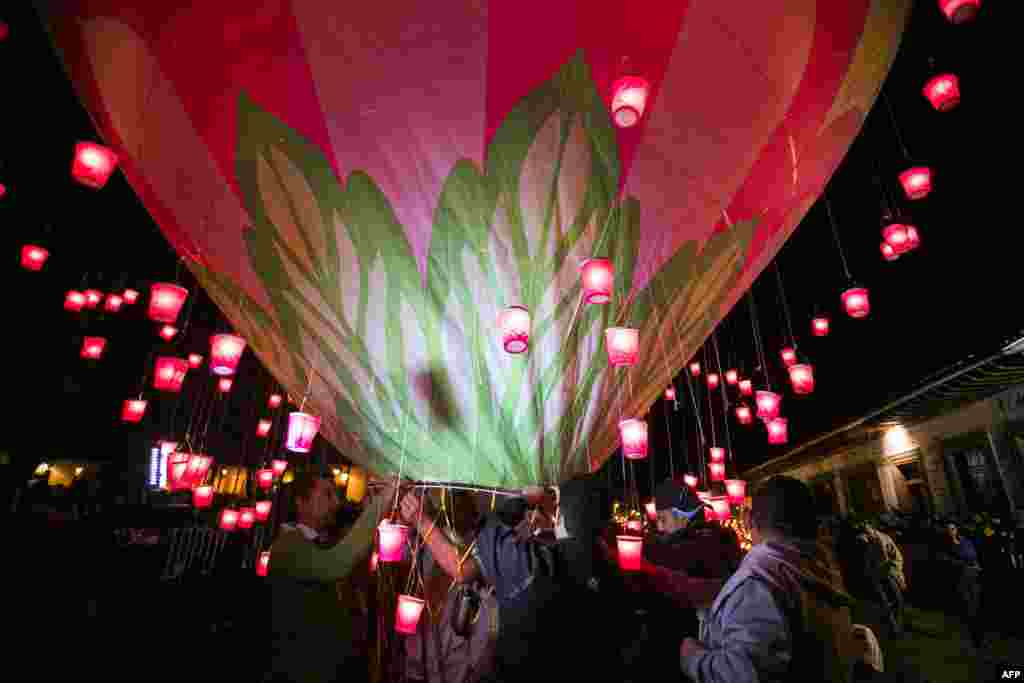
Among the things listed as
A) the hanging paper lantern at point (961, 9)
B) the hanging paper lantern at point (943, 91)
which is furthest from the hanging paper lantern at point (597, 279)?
the hanging paper lantern at point (943, 91)

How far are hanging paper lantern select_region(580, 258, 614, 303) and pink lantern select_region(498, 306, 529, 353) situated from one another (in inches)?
24.0

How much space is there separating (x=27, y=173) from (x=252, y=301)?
14218mm

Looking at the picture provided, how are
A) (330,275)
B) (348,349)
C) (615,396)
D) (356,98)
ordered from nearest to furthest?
(356,98) → (330,275) → (348,349) → (615,396)

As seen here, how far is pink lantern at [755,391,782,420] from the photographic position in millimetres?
10000

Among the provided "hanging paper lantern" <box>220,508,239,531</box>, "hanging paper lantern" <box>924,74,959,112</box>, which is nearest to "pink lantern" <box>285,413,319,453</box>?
"hanging paper lantern" <box>220,508,239,531</box>

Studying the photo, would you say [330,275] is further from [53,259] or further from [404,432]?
[53,259]

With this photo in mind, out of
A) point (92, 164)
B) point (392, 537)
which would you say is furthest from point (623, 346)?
point (92, 164)

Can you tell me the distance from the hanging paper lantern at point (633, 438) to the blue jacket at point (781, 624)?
3.18 metres

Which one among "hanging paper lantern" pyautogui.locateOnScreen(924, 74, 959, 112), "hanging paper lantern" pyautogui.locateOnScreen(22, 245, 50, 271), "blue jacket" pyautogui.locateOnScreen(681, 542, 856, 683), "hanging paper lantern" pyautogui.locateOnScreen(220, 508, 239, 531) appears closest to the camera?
"blue jacket" pyautogui.locateOnScreen(681, 542, 856, 683)

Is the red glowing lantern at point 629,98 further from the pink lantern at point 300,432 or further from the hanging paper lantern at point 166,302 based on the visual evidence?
the hanging paper lantern at point 166,302

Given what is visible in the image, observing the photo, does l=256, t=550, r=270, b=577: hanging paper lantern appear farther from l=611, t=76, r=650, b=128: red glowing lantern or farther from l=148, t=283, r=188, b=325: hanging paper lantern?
l=611, t=76, r=650, b=128: red glowing lantern

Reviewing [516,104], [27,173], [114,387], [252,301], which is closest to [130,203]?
[27,173]

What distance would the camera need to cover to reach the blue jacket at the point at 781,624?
211cm

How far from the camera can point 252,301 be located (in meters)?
5.44
